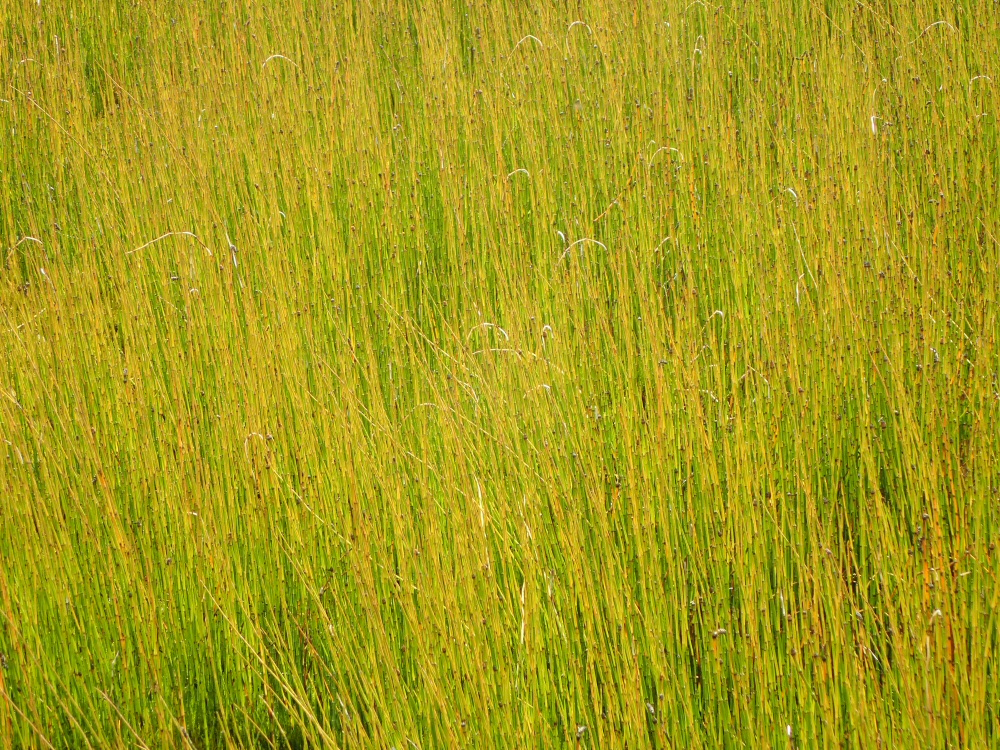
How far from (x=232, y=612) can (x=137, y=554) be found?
0.75 feet

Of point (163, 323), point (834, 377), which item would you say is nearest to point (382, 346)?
point (163, 323)

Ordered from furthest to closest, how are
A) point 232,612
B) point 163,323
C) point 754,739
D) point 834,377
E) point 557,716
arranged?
1. point 163,323
2. point 834,377
3. point 232,612
4. point 557,716
5. point 754,739

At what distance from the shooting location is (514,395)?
207cm

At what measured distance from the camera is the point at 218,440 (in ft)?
6.89

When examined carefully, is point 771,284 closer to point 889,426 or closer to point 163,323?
point 889,426

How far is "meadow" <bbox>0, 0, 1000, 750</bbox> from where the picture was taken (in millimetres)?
1468

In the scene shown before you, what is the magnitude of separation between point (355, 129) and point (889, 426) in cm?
213

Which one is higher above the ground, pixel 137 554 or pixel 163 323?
pixel 163 323

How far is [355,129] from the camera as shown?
3400mm

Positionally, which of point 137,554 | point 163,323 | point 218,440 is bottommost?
point 137,554

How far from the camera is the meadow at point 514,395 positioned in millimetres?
1468

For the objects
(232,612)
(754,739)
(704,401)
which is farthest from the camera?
(704,401)

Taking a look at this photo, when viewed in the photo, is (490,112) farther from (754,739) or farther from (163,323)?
(754,739)

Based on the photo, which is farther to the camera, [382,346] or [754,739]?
[382,346]
